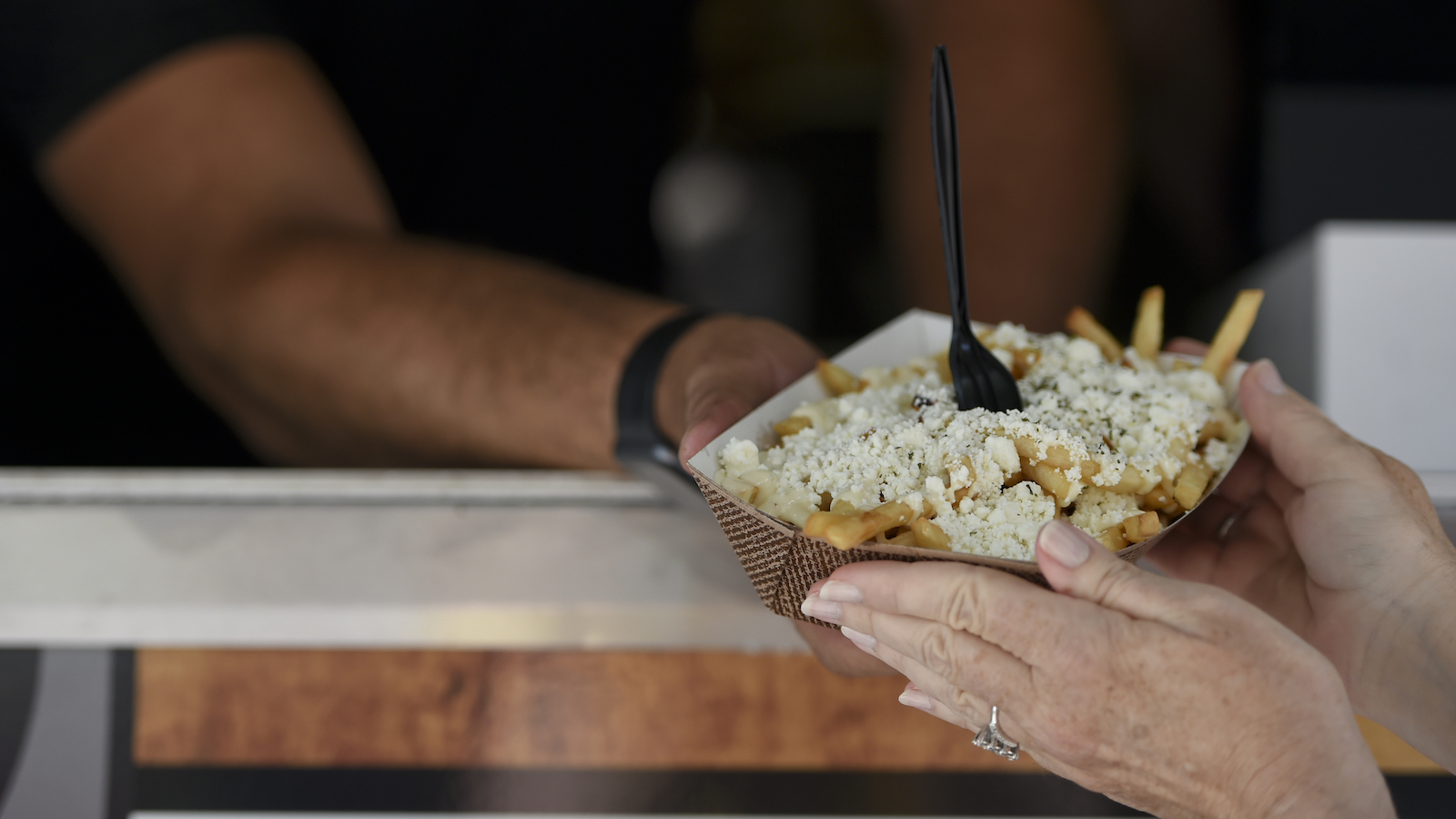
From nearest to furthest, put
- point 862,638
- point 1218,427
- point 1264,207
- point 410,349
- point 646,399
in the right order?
point 862,638 < point 1218,427 < point 646,399 < point 410,349 < point 1264,207

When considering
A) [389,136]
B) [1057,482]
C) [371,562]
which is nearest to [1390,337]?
[1057,482]

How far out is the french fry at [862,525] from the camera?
0.49 meters

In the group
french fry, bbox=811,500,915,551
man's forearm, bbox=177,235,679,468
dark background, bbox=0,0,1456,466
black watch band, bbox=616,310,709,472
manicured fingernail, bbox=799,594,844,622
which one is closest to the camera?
→ french fry, bbox=811,500,915,551

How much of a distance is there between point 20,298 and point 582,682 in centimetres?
160

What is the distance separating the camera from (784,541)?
0.58 metres

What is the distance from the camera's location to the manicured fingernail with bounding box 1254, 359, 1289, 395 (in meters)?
→ 0.77

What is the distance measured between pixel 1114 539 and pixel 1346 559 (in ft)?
0.89

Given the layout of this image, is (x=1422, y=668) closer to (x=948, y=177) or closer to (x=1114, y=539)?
(x=1114, y=539)

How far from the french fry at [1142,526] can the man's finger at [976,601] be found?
0.29 ft

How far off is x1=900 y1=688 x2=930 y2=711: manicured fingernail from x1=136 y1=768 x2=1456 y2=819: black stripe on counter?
0.26 metres

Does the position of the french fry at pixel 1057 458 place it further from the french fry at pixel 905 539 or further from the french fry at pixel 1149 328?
the french fry at pixel 1149 328

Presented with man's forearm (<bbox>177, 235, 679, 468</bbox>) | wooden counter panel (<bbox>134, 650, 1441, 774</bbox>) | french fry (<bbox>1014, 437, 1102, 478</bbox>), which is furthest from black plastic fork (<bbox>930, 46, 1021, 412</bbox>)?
man's forearm (<bbox>177, 235, 679, 468</bbox>)

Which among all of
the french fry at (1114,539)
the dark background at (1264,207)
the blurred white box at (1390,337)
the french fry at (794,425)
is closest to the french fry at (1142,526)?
the french fry at (1114,539)

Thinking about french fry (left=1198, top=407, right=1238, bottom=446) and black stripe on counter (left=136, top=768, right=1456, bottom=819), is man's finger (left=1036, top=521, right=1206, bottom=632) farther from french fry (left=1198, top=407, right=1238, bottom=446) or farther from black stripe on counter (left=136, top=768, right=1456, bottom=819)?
black stripe on counter (left=136, top=768, right=1456, bottom=819)
